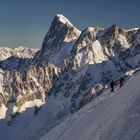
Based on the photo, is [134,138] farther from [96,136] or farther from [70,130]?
[70,130]

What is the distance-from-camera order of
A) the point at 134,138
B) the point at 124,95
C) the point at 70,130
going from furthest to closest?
1. the point at 70,130
2. the point at 124,95
3. the point at 134,138

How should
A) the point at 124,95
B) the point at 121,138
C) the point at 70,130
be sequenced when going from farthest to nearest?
the point at 70,130
the point at 124,95
the point at 121,138

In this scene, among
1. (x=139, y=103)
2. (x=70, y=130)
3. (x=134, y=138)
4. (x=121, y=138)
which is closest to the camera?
(x=134, y=138)

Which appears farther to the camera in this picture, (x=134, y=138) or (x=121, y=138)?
(x=121, y=138)

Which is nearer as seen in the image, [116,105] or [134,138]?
[134,138]

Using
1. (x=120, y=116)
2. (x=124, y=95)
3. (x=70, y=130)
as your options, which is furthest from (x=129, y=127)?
(x=70, y=130)

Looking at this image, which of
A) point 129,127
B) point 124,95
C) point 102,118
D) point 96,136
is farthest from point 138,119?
point 124,95

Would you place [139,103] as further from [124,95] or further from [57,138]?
[57,138]

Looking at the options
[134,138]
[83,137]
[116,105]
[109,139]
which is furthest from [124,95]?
[134,138]

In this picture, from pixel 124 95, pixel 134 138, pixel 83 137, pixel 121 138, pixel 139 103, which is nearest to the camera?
pixel 134 138
